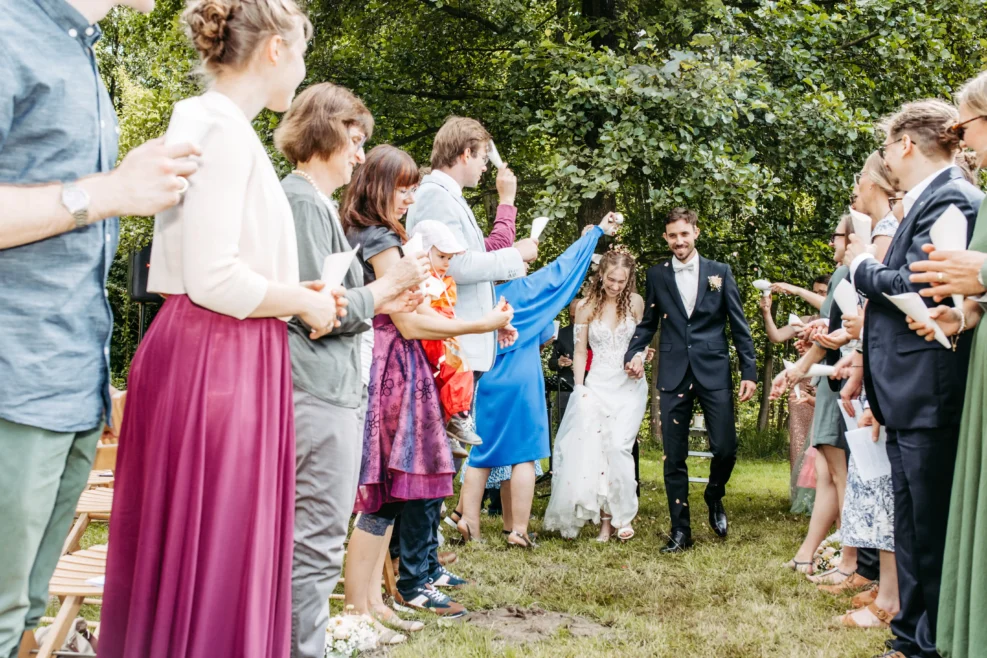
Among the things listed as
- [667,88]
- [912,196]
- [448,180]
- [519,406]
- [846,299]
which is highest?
[667,88]

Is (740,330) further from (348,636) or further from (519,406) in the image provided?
(348,636)

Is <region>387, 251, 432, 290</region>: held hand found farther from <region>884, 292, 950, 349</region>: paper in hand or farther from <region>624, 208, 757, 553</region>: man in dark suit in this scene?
<region>624, 208, 757, 553</region>: man in dark suit

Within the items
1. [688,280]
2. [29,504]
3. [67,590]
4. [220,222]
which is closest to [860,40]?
[688,280]

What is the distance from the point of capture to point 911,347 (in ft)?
11.9

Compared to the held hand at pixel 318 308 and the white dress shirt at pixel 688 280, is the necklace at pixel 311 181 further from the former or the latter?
the white dress shirt at pixel 688 280

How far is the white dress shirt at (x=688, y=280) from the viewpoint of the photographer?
6.81m

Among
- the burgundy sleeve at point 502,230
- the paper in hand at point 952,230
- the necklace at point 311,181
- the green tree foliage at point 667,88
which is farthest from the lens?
the green tree foliage at point 667,88

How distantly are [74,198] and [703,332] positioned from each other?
5.55 meters

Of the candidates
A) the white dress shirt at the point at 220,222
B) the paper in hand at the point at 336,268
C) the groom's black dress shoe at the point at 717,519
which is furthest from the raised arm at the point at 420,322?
the groom's black dress shoe at the point at 717,519

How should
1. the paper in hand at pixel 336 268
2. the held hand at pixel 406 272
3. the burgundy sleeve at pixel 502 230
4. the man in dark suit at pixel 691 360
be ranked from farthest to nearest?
the man in dark suit at pixel 691 360 → the burgundy sleeve at pixel 502 230 → the held hand at pixel 406 272 → the paper in hand at pixel 336 268

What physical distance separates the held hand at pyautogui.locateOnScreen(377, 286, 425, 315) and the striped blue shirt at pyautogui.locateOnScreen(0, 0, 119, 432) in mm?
1085

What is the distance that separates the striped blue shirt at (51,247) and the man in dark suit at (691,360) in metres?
5.32

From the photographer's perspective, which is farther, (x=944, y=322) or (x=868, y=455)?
Result: (x=868, y=455)

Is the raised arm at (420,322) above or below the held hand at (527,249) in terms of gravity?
below
